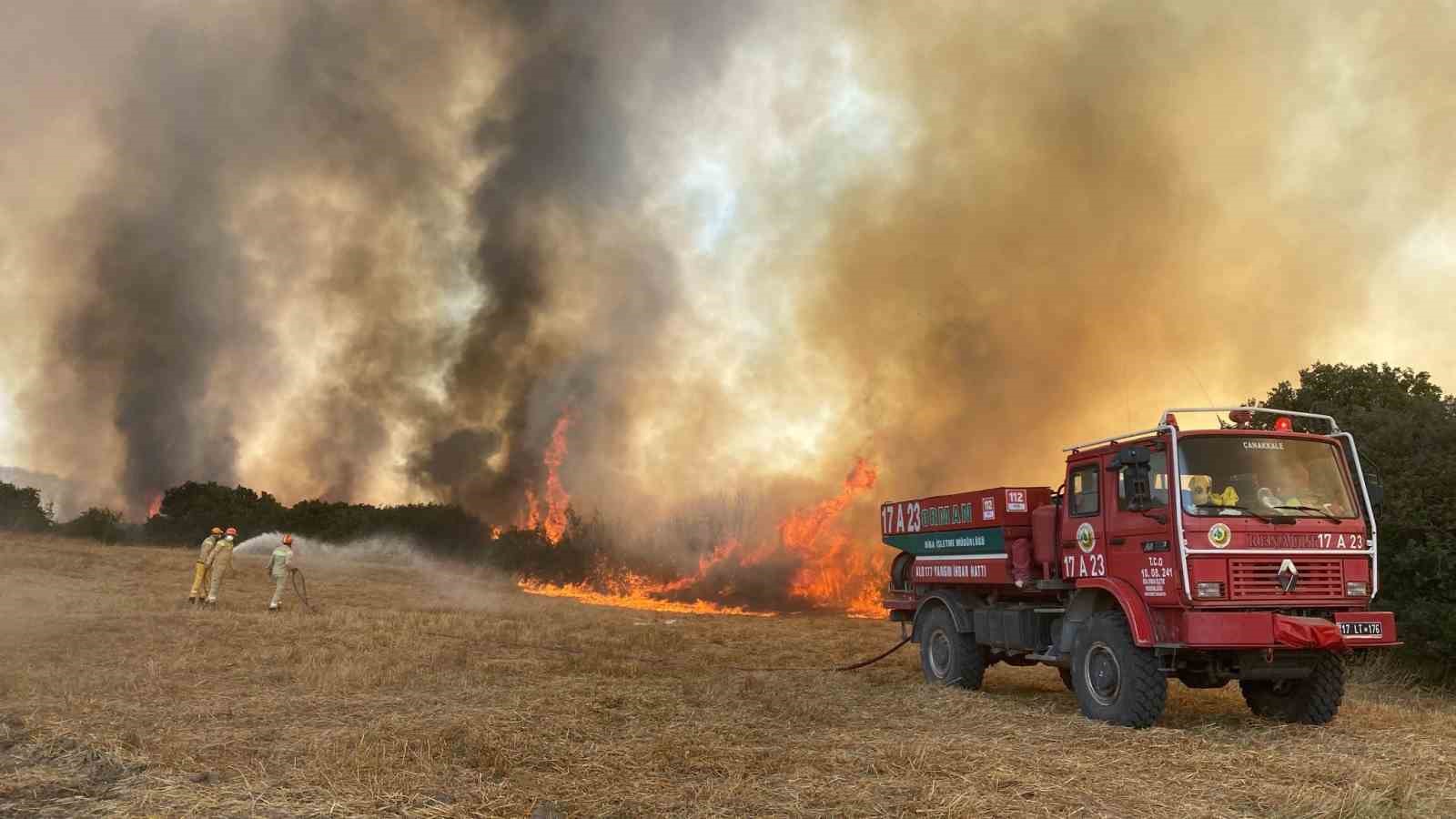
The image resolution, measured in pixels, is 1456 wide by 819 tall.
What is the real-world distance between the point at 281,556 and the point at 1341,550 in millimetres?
21847

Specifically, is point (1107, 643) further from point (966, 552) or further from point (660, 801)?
point (660, 801)

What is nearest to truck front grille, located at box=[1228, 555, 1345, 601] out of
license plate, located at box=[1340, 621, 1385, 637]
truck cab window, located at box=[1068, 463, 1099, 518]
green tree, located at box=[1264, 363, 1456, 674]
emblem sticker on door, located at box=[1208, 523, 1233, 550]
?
emblem sticker on door, located at box=[1208, 523, 1233, 550]

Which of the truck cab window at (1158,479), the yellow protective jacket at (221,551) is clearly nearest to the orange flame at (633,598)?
the yellow protective jacket at (221,551)

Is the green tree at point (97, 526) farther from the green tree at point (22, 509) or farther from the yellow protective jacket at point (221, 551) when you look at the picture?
Answer: the yellow protective jacket at point (221, 551)

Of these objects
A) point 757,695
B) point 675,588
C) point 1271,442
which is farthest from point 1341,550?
point 675,588

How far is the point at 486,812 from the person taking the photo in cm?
638

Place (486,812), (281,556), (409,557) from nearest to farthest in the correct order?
(486,812) < (281,556) < (409,557)

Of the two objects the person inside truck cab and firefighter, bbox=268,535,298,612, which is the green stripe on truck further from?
firefighter, bbox=268,535,298,612

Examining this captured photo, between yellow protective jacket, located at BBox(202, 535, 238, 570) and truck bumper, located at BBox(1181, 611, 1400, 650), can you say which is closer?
truck bumper, located at BBox(1181, 611, 1400, 650)

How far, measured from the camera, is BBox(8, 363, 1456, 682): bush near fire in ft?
50.0

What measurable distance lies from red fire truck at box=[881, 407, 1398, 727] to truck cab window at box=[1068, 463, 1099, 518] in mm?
25

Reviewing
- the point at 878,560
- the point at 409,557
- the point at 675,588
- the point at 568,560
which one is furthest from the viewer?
the point at 409,557

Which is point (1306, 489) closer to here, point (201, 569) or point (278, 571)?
point (278, 571)

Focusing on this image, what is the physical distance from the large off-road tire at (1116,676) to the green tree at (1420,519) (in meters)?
7.02
